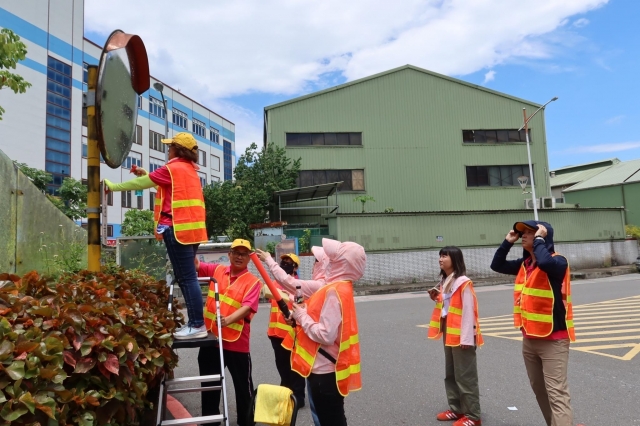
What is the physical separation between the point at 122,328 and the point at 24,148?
33729 millimetres

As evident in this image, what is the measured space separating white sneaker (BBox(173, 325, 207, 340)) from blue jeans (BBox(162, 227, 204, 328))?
4cm

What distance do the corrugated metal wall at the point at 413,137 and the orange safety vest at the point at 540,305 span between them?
Result: 21.9m

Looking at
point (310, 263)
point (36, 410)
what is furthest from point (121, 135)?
point (310, 263)

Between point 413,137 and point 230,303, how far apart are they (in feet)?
81.1

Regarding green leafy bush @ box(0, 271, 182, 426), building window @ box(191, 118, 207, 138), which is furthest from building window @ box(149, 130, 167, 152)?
green leafy bush @ box(0, 271, 182, 426)

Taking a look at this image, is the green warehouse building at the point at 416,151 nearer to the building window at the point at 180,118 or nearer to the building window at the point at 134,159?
the building window at the point at 134,159

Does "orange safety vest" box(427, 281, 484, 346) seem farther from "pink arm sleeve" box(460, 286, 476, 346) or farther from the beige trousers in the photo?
the beige trousers

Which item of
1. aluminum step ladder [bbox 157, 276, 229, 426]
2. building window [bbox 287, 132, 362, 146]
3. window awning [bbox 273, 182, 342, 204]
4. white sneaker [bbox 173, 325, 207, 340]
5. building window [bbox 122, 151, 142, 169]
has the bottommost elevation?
aluminum step ladder [bbox 157, 276, 229, 426]

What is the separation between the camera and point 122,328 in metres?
2.47

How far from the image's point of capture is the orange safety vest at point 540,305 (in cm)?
387

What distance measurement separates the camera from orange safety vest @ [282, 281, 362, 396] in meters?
2.94

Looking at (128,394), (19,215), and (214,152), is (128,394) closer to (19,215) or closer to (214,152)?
(19,215)

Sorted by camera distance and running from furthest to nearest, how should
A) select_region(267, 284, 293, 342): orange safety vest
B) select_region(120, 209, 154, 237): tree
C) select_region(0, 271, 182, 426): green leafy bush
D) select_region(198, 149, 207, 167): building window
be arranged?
select_region(198, 149, 207, 167): building window, select_region(120, 209, 154, 237): tree, select_region(267, 284, 293, 342): orange safety vest, select_region(0, 271, 182, 426): green leafy bush

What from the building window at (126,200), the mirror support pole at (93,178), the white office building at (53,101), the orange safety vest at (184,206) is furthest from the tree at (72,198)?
the orange safety vest at (184,206)
